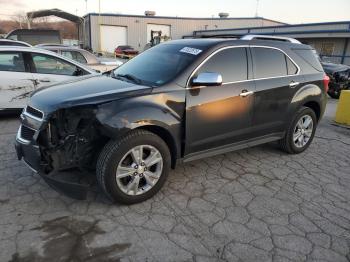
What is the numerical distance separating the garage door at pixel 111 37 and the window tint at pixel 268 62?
1444 inches

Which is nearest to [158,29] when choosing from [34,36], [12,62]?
[34,36]

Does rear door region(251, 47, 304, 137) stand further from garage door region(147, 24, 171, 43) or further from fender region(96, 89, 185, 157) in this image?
garage door region(147, 24, 171, 43)

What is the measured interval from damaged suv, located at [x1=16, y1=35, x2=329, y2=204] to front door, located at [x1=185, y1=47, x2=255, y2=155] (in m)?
0.01

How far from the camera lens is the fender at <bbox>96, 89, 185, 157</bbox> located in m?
3.28

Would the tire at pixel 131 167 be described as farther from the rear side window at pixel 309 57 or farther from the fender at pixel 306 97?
the rear side window at pixel 309 57

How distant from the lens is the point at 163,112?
3.64m

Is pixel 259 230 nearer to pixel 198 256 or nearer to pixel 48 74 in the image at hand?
pixel 198 256

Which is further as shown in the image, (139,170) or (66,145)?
(139,170)

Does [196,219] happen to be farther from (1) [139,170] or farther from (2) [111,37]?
(2) [111,37]

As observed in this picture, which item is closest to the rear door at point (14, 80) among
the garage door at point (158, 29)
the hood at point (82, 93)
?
the hood at point (82, 93)

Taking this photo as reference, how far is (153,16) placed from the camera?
1684 inches

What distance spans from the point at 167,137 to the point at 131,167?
0.58 metres

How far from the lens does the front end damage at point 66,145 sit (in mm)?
3250

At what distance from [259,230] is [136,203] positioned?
4.43 ft
